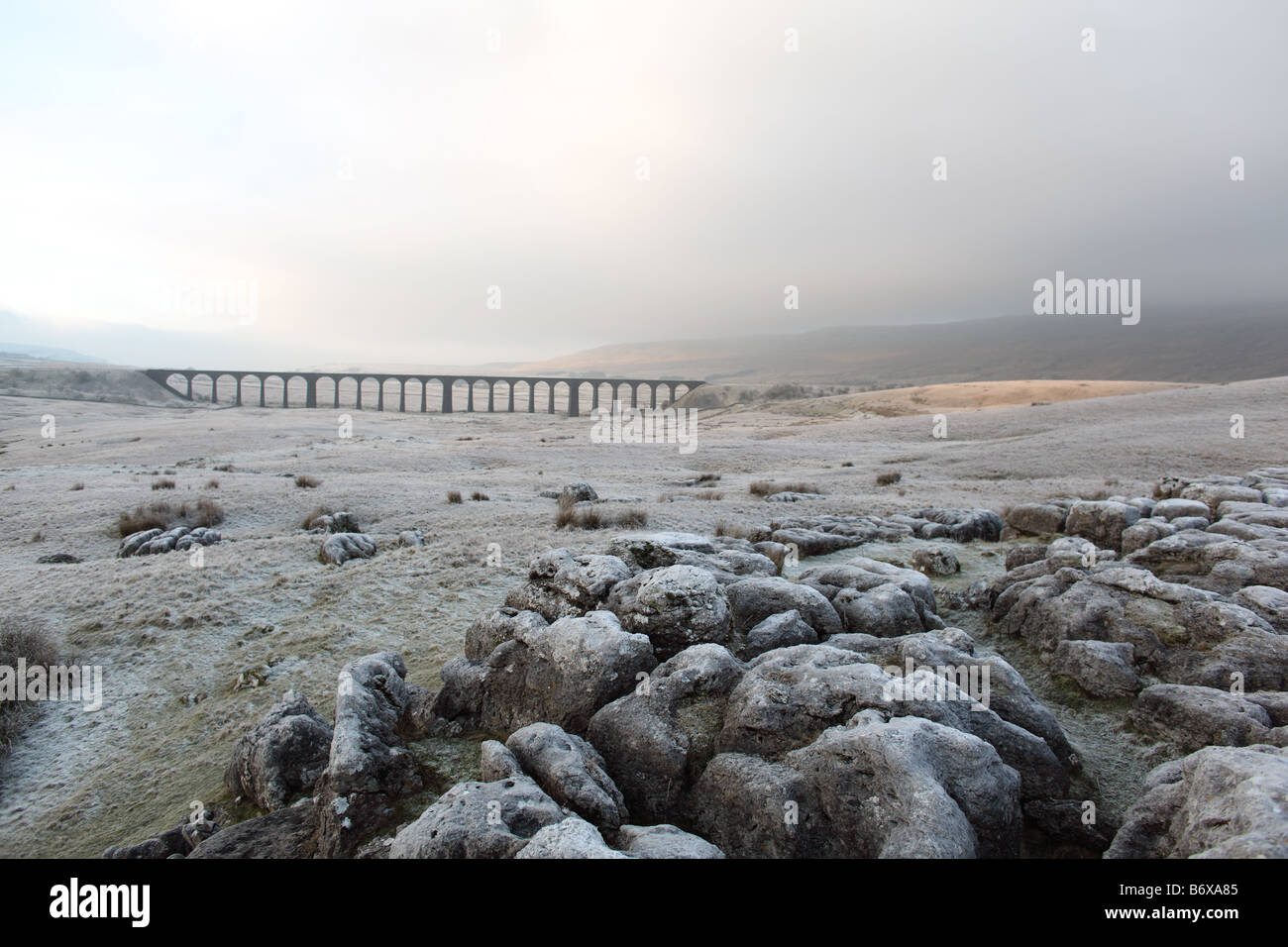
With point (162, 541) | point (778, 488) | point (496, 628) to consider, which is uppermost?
point (778, 488)

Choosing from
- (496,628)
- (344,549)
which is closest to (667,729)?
(496,628)

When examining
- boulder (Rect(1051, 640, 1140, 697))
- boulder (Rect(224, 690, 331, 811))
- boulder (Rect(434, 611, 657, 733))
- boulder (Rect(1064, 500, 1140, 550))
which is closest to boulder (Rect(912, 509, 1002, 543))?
boulder (Rect(1064, 500, 1140, 550))

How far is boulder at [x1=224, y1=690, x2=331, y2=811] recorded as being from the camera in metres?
4.81

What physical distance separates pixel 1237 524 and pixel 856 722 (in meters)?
8.35

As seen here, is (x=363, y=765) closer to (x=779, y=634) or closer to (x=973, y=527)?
(x=779, y=634)

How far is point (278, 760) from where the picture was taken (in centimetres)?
492

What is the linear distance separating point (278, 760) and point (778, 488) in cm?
1467

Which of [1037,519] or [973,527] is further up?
[1037,519]

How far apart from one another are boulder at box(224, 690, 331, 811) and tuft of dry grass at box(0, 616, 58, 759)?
2397 millimetres

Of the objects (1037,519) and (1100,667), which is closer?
(1100,667)

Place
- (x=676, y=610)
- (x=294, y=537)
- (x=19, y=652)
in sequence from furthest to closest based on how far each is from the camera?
(x=294, y=537)
(x=19, y=652)
(x=676, y=610)

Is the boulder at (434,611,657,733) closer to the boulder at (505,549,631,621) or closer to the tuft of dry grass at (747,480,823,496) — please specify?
the boulder at (505,549,631,621)

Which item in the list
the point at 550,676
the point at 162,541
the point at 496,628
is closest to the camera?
the point at 550,676
